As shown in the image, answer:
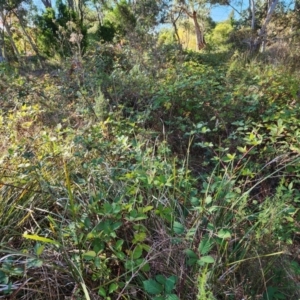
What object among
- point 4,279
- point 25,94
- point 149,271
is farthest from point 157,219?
point 25,94

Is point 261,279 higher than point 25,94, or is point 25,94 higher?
point 25,94

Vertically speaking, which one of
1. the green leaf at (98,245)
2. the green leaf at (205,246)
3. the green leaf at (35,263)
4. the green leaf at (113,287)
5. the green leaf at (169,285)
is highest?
the green leaf at (35,263)

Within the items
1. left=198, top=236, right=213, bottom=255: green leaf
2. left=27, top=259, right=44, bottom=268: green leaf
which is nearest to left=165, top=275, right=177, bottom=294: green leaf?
left=198, top=236, right=213, bottom=255: green leaf

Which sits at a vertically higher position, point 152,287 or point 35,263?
point 35,263

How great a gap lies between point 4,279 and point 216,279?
70cm

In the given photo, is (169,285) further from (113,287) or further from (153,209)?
(153,209)

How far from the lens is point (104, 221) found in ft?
3.07

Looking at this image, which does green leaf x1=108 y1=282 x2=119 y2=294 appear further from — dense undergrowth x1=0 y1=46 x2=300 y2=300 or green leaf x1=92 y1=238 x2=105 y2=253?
green leaf x1=92 y1=238 x2=105 y2=253

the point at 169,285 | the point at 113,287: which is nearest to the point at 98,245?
the point at 113,287

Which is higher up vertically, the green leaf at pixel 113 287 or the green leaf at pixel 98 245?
the green leaf at pixel 98 245

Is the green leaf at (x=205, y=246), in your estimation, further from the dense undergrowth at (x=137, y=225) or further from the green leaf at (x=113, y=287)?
the green leaf at (x=113, y=287)

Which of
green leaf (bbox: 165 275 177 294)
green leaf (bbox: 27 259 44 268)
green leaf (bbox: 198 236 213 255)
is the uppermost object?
green leaf (bbox: 27 259 44 268)

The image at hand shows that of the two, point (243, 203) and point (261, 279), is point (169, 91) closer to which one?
point (243, 203)

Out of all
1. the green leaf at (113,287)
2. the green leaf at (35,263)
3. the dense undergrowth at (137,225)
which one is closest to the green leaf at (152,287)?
the dense undergrowth at (137,225)
